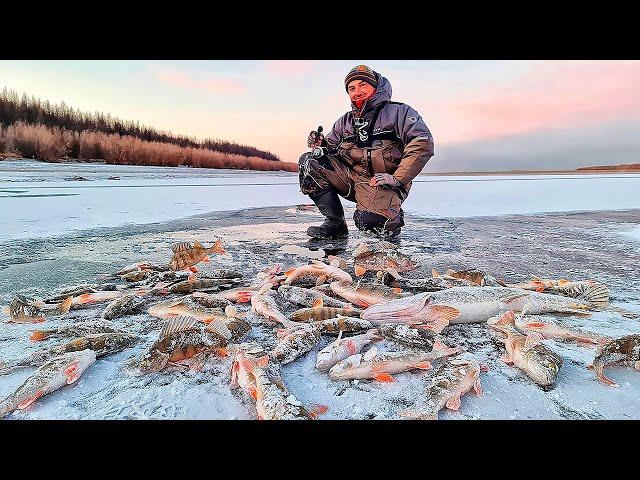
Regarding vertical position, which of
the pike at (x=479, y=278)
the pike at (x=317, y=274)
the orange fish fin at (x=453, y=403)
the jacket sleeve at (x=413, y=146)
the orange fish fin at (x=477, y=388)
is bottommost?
the orange fish fin at (x=453, y=403)

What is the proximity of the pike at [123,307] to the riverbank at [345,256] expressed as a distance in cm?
10

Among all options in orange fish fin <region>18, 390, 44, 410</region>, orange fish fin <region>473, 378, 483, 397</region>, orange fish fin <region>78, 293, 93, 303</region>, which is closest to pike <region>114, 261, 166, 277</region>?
orange fish fin <region>78, 293, 93, 303</region>

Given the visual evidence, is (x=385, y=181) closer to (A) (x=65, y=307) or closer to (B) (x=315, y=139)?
(B) (x=315, y=139)

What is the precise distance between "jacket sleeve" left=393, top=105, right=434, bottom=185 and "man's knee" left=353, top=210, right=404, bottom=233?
0.70 meters

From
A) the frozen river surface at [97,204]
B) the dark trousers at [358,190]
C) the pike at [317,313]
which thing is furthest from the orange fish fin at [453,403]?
the frozen river surface at [97,204]

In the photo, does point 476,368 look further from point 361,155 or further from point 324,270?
point 361,155

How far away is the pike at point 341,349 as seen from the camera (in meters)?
2.33

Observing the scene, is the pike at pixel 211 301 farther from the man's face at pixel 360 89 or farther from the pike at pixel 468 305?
the man's face at pixel 360 89

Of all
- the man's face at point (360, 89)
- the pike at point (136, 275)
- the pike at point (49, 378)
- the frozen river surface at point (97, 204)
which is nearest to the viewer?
the pike at point (49, 378)

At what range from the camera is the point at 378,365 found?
2252 mm

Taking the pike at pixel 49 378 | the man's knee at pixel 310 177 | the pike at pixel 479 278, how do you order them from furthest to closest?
the man's knee at pixel 310 177 → the pike at pixel 479 278 → the pike at pixel 49 378
